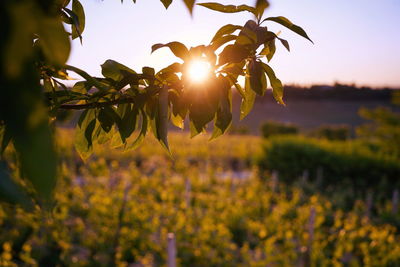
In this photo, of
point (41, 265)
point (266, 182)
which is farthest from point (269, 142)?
point (41, 265)

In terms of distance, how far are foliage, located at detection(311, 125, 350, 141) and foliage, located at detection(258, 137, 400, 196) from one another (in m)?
15.9

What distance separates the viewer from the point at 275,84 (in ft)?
2.90

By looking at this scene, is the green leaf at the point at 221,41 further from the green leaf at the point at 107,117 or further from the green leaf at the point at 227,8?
the green leaf at the point at 107,117

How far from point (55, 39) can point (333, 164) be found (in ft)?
34.9

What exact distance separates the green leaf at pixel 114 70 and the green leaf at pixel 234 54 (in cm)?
Result: 20

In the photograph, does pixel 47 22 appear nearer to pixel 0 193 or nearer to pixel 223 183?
pixel 0 193

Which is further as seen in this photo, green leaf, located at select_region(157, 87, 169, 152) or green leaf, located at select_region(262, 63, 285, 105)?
green leaf, located at select_region(262, 63, 285, 105)

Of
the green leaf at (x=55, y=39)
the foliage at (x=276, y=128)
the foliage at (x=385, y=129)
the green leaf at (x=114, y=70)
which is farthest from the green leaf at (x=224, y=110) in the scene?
the foliage at (x=276, y=128)

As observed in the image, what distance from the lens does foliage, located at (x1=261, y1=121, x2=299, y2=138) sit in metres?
24.2

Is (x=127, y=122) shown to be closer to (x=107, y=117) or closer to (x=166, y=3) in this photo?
(x=107, y=117)

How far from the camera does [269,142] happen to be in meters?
11.6

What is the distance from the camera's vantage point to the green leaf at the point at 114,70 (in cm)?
80

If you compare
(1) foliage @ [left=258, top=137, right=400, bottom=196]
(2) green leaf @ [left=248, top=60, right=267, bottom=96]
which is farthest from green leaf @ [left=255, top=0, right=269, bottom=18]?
(1) foliage @ [left=258, top=137, right=400, bottom=196]

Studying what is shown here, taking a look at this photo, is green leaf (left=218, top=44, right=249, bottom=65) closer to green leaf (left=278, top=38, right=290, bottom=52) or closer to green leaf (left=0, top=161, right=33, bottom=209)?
green leaf (left=278, top=38, right=290, bottom=52)
